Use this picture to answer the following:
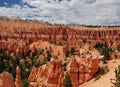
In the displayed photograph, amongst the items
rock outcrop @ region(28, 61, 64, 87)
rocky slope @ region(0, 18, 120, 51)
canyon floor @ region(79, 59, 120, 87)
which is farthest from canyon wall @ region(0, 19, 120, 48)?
canyon floor @ region(79, 59, 120, 87)

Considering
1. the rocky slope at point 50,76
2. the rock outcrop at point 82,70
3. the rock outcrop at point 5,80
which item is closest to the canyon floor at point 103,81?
the rock outcrop at point 82,70

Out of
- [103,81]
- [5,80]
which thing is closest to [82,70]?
[103,81]

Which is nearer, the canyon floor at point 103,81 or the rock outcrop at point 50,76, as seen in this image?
the canyon floor at point 103,81

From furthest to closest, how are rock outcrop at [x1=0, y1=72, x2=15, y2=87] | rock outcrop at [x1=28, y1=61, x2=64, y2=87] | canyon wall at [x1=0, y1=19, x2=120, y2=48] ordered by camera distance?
canyon wall at [x1=0, y1=19, x2=120, y2=48] < rock outcrop at [x1=28, y1=61, x2=64, y2=87] < rock outcrop at [x1=0, y1=72, x2=15, y2=87]

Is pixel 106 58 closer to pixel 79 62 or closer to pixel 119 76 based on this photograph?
pixel 79 62

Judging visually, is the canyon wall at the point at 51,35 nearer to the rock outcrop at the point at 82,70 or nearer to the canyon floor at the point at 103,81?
the rock outcrop at the point at 82,70

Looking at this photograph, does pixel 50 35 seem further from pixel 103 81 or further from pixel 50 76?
pixel 103 81

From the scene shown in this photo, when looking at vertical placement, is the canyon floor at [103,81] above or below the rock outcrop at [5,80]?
below

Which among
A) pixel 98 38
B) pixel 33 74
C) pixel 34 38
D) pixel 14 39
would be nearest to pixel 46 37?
pixel 34 38

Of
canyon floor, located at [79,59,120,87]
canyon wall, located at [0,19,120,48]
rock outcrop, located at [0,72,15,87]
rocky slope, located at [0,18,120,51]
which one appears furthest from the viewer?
rocky slope, located at [0,18,120,51]

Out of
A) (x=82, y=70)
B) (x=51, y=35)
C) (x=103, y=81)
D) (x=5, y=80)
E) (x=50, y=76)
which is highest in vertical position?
(x=5, y=80)

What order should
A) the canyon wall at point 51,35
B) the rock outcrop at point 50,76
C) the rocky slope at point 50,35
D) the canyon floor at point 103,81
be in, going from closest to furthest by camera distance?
the canyon floor at point 103,81 → the rock outcrop at point 50,76 → the canyon wall at point 51,35 → the rocky slope at point 50,35

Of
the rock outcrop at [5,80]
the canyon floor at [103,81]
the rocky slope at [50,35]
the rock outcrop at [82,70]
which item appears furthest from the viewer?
the rocky slope at [50,35]

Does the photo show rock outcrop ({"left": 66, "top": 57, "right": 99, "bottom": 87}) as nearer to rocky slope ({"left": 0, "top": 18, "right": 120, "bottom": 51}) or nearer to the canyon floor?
the canyon floor
